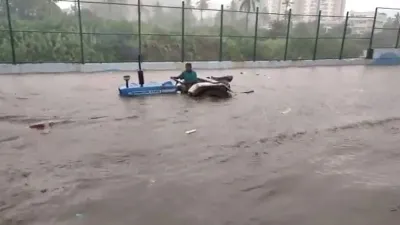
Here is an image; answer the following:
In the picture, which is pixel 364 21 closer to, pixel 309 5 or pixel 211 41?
pixel 211 41

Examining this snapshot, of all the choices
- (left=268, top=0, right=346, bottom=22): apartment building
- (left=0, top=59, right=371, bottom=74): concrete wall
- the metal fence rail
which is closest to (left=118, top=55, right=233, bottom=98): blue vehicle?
(left=0, top=59, right=371, bottom=74): concrete wall

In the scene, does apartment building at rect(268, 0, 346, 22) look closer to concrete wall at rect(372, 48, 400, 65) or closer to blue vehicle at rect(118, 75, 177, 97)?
concrete wall at rect(372, 48, 400, 65)

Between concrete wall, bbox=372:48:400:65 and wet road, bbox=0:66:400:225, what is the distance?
14105 millimetres

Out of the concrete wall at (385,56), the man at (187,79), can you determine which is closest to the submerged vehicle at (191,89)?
the man at (187,79)

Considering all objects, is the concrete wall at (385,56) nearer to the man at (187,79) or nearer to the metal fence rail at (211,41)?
the metal fence rail at (211,41)

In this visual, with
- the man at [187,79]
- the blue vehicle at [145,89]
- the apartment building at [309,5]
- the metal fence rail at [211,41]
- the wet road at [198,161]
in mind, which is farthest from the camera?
the apartment building at [309,5]

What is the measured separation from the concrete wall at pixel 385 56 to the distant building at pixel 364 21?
2.01 m

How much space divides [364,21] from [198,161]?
2345 cm

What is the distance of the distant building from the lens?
2433cm

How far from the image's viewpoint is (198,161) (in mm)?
5801

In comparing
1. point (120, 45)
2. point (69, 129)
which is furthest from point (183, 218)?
point (120, 45)

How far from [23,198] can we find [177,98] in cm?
661

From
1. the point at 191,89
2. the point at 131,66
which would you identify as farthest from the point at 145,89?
the point at 131,66

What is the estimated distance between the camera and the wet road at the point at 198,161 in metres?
4.30
